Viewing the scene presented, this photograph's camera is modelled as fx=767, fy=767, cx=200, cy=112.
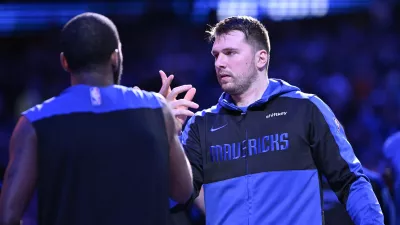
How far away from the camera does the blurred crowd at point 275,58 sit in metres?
12.2

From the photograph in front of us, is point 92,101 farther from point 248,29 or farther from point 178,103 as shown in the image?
point 248,29

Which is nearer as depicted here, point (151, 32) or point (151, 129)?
point (151, 129)

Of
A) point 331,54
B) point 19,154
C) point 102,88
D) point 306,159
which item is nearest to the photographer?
point 19,154

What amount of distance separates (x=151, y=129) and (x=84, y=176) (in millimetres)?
323

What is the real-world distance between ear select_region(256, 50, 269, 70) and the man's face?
3 centimetres

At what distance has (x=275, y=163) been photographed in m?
4.02

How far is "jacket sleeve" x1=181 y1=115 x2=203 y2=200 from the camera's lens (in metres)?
4.13

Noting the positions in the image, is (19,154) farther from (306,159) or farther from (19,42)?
(19,42)

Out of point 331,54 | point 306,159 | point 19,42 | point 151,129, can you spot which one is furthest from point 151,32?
point 151,129

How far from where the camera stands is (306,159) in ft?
13.2

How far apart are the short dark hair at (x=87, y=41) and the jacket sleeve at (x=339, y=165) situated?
1.44 m

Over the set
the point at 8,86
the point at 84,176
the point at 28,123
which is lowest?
the point at 8,86

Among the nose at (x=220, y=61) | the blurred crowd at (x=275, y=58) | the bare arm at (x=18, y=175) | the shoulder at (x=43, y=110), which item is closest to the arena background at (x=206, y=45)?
the blurred crowd at (x=275, y=58)

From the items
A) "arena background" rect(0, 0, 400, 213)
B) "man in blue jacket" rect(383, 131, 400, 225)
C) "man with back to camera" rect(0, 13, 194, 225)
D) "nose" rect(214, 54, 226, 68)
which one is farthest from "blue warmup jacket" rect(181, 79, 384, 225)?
"arena background" rect(0, 0, 400, 213)
